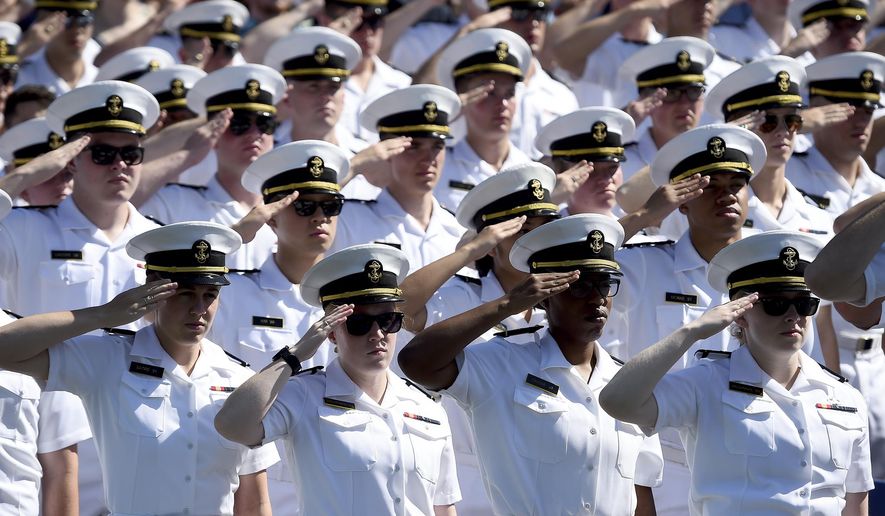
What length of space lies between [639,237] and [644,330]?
2.74 feet

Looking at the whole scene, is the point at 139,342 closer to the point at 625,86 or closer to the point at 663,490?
the point at 663,490

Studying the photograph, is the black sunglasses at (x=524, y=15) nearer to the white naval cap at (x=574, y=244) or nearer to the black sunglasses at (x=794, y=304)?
the white naval cap at (x=574, y=244)

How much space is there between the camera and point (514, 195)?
727cm

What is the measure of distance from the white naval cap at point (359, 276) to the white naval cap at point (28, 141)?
260cm

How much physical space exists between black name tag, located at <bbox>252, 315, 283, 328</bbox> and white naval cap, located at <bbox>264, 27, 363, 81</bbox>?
2254 mm

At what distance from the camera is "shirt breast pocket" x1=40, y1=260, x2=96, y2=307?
7543mm

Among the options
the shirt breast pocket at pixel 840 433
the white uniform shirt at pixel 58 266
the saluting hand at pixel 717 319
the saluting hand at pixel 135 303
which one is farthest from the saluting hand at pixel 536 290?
the white uniform shirt at pixel 58 266

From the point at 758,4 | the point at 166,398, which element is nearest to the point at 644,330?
the point at 166,398

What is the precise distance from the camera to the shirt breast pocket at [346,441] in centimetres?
612

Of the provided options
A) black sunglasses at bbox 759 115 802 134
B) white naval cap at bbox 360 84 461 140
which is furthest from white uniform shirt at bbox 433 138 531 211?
black sunglasses at bbox 759 115 802 134

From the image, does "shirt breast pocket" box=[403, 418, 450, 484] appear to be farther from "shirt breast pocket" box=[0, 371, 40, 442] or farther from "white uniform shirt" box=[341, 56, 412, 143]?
"white uniform shirt" box=[341, 56, 412, 143]

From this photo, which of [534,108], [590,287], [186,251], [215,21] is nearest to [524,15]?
[534,108]

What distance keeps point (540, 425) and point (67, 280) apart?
2.47m

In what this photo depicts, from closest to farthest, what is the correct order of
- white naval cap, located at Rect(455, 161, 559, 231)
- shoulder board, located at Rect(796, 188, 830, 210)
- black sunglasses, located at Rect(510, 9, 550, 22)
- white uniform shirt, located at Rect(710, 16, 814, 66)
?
white naval cap, located at Rect(455, 161, 559, 231), shoulder board, located at Rect(796, 188, 830, 210), black sunglasses, located at Rect(510, 9, 550, 22), white uniform shirt, located at Rect(710, 16, 814, 66)
